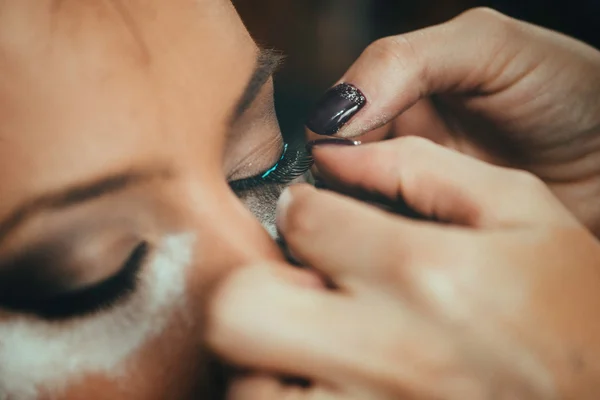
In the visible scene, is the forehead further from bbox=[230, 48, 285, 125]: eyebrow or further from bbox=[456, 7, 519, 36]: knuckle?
bbox=[456, 7, 519, 36]: knuckle

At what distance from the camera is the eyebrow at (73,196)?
410 mm

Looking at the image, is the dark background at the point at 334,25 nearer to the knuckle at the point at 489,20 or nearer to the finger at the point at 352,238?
the knuckle at the point at 489,20

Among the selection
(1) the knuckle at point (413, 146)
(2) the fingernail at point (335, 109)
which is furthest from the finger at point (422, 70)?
(1) the knuckle at point (413, 146)

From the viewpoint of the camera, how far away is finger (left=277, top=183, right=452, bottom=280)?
399 mm

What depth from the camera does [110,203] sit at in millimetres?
433

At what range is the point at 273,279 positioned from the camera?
15.6 inches

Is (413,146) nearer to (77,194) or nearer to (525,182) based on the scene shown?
(525,182)

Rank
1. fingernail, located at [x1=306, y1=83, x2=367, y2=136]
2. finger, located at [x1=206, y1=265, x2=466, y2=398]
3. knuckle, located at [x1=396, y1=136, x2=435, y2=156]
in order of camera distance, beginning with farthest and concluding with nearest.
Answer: fingernail, located at [x1=306, y1=83, x2=367, y2=136]
knuckle, located at [x1=396, y1=136, x2=435, y2=156]
finger, located at [x1=206, y1=265, x2=466, y2=398]

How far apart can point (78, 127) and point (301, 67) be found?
300 millimetres

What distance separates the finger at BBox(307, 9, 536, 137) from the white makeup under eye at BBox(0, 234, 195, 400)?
0.80 feet

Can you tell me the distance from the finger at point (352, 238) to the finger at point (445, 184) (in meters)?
0.05

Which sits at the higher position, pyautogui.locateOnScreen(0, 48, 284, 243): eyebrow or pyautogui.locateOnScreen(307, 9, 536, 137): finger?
pyautogui.locateOnScreen(0, 48, 284, 243): eyebrow

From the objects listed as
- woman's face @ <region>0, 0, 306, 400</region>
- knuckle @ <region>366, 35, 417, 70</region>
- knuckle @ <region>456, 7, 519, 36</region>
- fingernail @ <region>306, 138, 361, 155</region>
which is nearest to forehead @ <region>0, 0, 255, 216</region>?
woman's face @ <region>0, 0, 306, 400</region>

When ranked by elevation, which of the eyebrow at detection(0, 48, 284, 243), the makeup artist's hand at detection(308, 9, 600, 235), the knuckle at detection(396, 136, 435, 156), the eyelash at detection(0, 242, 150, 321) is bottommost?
the makeup artist's hand at detection(308, 9, 600, 235)
